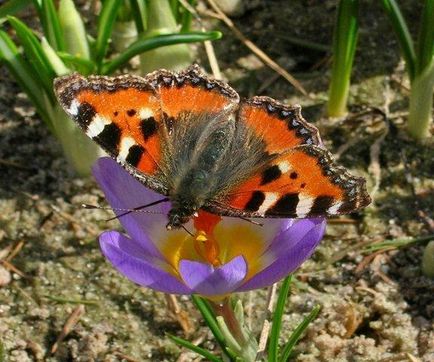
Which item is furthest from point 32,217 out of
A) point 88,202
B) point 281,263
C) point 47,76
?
point 281,263

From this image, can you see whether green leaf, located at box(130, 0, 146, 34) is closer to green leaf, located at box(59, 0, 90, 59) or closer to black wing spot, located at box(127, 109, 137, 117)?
green leaf, located at box(59, 0, 90, 59)

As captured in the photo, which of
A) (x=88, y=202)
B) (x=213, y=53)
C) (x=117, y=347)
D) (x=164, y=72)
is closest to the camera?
(x=164, y=72)

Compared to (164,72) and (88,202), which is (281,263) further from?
(88,202)

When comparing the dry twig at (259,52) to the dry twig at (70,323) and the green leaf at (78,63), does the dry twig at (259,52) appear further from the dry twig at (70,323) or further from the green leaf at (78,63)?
the dry twig at (70,323)

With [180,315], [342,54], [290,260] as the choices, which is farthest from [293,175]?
[342,54]

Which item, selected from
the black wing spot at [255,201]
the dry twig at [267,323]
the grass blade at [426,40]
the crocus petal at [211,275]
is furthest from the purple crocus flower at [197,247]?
the grass blade at [426,40]

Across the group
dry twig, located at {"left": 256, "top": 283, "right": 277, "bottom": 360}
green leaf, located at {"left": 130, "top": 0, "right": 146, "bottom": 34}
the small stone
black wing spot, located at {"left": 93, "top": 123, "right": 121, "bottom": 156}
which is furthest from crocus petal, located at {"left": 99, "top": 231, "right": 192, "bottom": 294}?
green leaf, located at {"left": 130, "top": 0, "right": 146, "bottom": 34}
